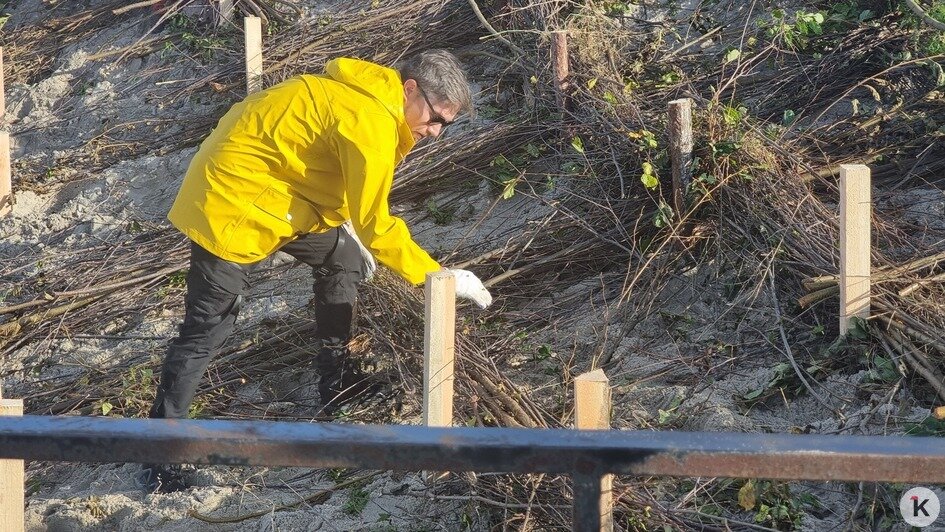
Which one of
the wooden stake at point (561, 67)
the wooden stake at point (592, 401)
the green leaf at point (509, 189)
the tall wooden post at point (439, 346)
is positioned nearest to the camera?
the wooden stake at point (592, 401)

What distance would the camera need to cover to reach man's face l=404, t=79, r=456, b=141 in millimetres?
3463

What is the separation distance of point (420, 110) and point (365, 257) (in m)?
0.86

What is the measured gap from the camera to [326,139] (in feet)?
11.4

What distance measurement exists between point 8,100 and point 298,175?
536 centimetres

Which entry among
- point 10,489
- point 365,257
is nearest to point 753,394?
point 365,257

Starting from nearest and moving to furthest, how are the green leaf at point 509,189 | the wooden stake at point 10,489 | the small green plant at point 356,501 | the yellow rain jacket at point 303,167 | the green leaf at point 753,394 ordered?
the wooden stake at point 10,489 < the yellow rain jacket at point 303,167 < the small green plant at point 356,501 < the green leaf at point 753,394 < the green leaf at point 509,189

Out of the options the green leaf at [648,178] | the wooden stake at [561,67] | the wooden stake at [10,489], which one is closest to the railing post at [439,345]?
the wooden stake at [10,489]

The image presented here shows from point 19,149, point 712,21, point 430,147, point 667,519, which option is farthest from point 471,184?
point 19,149

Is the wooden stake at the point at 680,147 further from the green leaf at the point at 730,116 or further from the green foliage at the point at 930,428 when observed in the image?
the green foliage at the point at 930,428

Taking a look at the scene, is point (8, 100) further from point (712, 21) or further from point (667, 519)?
point (667, 519)

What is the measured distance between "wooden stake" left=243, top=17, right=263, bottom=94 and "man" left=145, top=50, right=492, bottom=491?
307 cm

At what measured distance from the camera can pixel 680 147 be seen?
4.68 metres

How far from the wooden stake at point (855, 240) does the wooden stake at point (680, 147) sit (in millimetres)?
998

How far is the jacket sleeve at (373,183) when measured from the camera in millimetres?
3344
